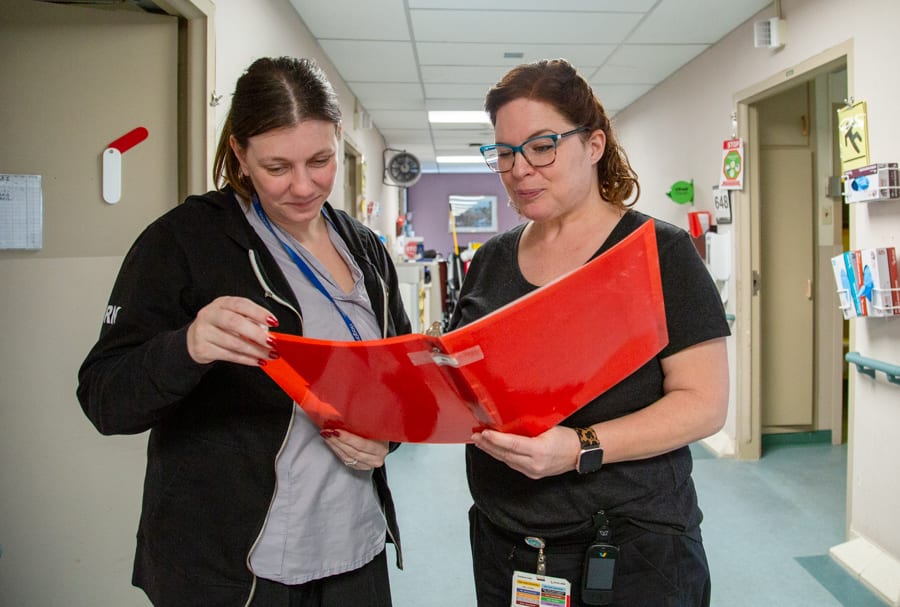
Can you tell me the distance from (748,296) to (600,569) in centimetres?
316

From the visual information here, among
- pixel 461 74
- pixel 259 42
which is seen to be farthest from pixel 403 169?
pixel 259 42

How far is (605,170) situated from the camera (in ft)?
3.59

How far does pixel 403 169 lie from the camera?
761 cm

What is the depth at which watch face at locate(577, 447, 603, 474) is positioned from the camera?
0.87 m

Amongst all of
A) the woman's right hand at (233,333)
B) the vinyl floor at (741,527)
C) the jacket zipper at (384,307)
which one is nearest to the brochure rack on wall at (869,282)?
the vinyl floor at (741,527)

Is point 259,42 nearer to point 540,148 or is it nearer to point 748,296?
point 540,148

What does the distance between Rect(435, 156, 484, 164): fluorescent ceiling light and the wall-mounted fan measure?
6.66 feet

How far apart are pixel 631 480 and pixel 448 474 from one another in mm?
2767

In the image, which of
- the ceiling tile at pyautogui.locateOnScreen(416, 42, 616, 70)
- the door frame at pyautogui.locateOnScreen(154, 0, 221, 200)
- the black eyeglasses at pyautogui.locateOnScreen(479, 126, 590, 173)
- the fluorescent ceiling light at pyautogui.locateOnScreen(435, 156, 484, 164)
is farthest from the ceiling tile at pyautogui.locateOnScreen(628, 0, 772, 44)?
the fluorescent ceiling light at pyautogui.locateOnScreen(435, 156, 484, 164)

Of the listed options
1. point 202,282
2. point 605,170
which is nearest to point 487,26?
point 605,170

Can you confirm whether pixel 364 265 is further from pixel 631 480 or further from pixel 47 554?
pixel 47 554

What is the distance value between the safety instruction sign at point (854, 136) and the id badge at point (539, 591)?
7.35 ft

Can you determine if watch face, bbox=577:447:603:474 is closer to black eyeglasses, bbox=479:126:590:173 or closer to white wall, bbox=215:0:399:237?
black eyeglasses, bbox=479:126:590:173

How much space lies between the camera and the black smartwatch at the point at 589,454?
873 millimetres
